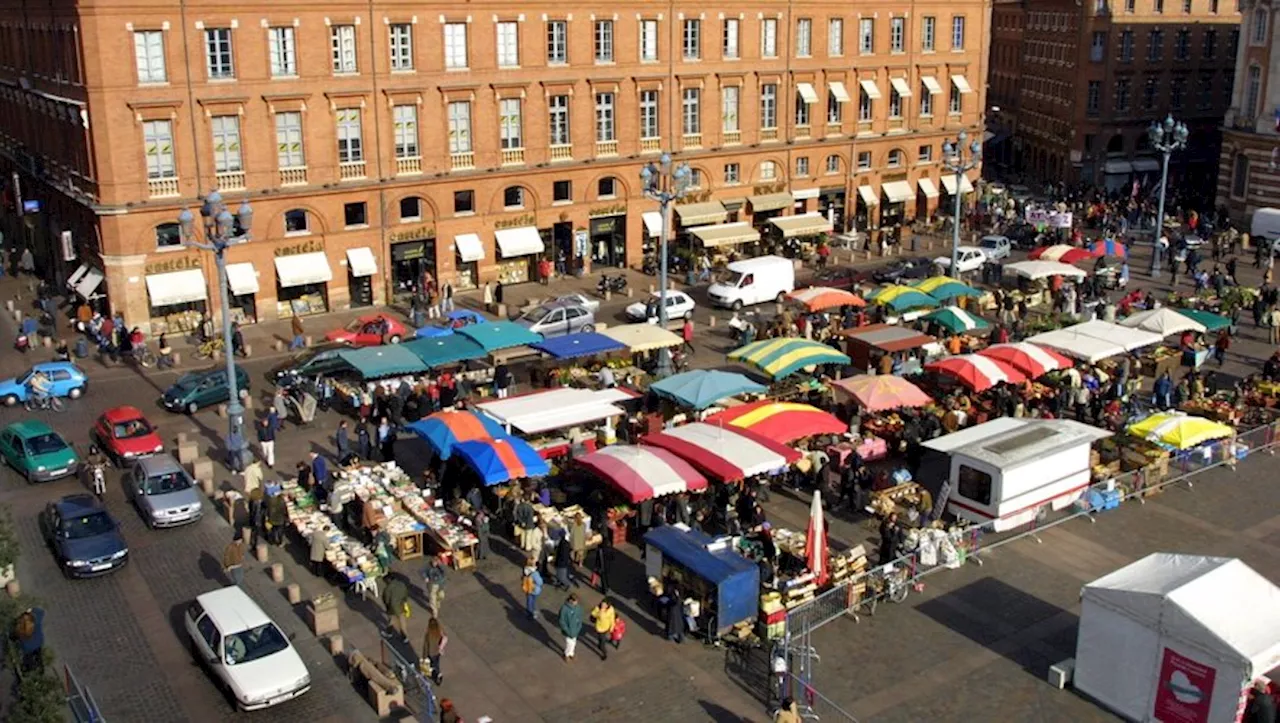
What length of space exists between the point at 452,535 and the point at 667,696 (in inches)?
315

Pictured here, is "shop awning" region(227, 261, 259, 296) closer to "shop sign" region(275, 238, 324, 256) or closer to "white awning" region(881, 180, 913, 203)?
"shop sign" region(275, 238, 324, 256)

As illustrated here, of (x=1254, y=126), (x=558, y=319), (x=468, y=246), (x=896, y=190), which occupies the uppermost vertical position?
(x=1254, y=126)

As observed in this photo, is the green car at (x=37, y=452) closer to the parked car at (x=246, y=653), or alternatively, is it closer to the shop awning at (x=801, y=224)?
the parked car at (x=246, y=653)

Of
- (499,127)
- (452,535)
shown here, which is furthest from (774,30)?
(452,535)

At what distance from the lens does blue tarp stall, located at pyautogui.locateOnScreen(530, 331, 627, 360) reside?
41.2m

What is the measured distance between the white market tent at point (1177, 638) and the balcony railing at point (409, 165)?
36975 millimetres

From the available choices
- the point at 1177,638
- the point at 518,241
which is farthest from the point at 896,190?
the point at 1177,638

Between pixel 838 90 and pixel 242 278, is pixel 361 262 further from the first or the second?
pixel 838 90

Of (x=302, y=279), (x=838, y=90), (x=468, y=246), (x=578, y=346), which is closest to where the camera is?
(x=578, y=346)

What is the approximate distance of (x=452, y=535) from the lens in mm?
30016

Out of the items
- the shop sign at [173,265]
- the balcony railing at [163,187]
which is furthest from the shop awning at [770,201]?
the balcony railing at [163,187]

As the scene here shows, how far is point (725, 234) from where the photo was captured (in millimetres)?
60438

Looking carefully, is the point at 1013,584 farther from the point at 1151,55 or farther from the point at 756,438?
the point at 1151,55

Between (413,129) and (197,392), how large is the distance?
17269 millimetres
